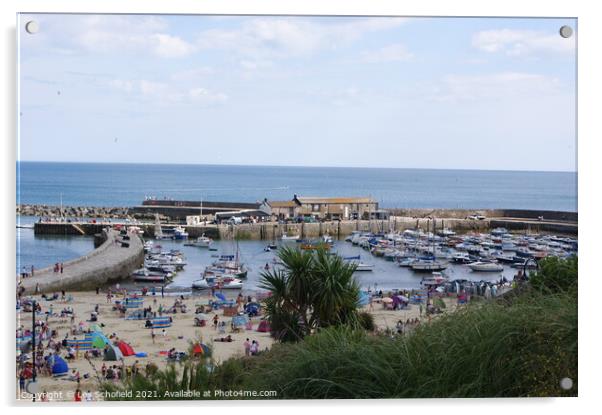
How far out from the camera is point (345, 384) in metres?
5.21

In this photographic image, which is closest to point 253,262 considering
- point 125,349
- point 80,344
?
point 125,349

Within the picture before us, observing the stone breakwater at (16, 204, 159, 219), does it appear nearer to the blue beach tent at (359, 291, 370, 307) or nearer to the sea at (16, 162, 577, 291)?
the sea at (16, 162, 577, 291)

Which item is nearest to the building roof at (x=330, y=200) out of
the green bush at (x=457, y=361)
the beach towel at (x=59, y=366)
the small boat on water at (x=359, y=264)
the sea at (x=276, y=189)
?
the sea at (x=276, y=189)

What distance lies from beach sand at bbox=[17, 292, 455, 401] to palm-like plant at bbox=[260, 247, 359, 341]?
0.77ft

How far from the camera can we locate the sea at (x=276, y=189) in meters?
6.68

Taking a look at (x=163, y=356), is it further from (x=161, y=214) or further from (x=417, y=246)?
(x=417, y=246)

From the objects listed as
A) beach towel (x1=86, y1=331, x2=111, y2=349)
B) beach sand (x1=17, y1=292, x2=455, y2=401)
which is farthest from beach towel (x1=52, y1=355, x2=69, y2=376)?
beach towel (x1=86, y1=331, x2=111, y2=349)

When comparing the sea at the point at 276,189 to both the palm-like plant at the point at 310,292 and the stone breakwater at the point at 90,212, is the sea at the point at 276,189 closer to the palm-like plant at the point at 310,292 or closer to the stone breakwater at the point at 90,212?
the stone breakwater at the point at 90,212

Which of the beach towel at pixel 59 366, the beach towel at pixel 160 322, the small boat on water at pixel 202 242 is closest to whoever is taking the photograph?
the beach towel at pixel 59 366

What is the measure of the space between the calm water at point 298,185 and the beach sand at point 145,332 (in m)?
0.97

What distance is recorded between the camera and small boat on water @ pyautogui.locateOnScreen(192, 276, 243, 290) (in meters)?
6.98

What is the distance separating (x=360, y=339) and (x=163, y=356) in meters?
1.53

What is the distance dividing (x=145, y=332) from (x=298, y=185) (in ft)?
6.58

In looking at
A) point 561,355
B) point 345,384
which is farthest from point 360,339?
point 561,355
